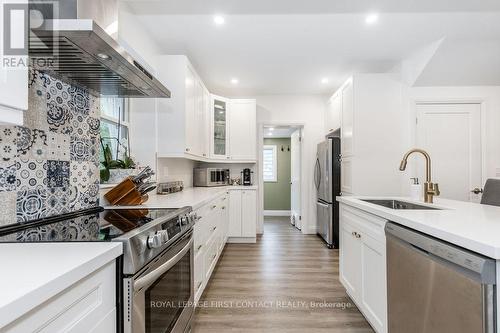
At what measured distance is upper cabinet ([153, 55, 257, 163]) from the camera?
2.81m

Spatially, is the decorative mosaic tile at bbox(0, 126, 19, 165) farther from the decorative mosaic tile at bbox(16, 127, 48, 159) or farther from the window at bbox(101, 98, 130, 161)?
the window at bbox(101, 98, 130, 161)

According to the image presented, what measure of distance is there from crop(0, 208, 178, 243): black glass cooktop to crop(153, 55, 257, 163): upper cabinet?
1.44 m

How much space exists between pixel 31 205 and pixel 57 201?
0.58ft

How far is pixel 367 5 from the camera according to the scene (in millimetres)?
2285

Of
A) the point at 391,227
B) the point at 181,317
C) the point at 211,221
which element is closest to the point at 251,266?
the point at 211,221

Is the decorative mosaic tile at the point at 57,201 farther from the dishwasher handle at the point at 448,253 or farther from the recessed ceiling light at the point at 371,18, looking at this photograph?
the recessed ceiling light at the point at 371,18

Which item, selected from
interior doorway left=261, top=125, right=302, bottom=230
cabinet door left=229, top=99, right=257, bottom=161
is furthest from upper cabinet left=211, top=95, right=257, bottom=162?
interior doorway left=261, top=125, right=302, bottom=230

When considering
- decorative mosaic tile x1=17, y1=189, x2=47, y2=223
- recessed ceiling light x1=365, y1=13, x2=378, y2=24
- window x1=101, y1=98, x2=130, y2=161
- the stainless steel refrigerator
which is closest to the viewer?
decorative mosaic tile x1=17, y1=189, x2=47, y2=223

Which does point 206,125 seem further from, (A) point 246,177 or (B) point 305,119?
(B) point 305,119

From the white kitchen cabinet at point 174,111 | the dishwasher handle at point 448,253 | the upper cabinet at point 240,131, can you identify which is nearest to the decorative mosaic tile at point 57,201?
the white kitchen cabinet at point 174,111

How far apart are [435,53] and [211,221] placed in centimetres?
308

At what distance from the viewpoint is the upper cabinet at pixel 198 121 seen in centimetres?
281

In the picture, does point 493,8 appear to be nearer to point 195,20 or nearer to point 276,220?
point 195,20

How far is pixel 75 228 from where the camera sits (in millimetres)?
1180
